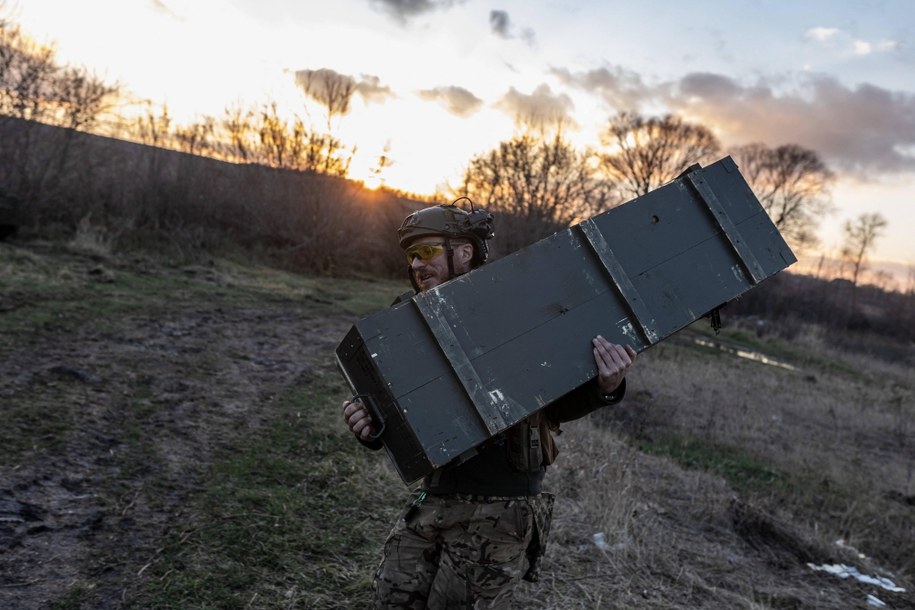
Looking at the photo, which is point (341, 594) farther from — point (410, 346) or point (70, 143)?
point (70, 143)

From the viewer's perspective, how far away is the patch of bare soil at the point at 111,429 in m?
3.19

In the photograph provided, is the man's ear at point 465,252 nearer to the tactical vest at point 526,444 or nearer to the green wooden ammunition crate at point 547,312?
the green wooden ammunition crate at point 547,312

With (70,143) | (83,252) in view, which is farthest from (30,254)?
(70,143)

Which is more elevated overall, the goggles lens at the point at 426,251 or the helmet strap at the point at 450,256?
the goggles lens at the point at 426,251

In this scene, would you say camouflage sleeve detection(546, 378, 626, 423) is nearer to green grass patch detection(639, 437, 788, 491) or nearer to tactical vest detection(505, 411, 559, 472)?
tactical vest detection(505, 411, 559, 472)

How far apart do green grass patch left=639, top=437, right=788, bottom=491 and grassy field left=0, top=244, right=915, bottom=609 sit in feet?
0.14

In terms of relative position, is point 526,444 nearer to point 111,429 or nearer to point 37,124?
point 111,429

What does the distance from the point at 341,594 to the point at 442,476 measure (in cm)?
163

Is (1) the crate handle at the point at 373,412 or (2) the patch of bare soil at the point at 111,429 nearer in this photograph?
(1) the crate handle at the point at 373,412

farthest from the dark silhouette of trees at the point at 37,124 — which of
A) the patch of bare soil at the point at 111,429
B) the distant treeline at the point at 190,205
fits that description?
the patch of bare soil at the point at 111,429

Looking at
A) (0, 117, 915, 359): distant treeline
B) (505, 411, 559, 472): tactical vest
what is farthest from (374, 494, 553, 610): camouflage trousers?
(0, 117, 915, 359): distant treeline

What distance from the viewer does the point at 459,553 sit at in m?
2.14

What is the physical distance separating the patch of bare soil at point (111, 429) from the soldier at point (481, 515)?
65.1 inches

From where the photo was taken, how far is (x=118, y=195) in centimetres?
1759
